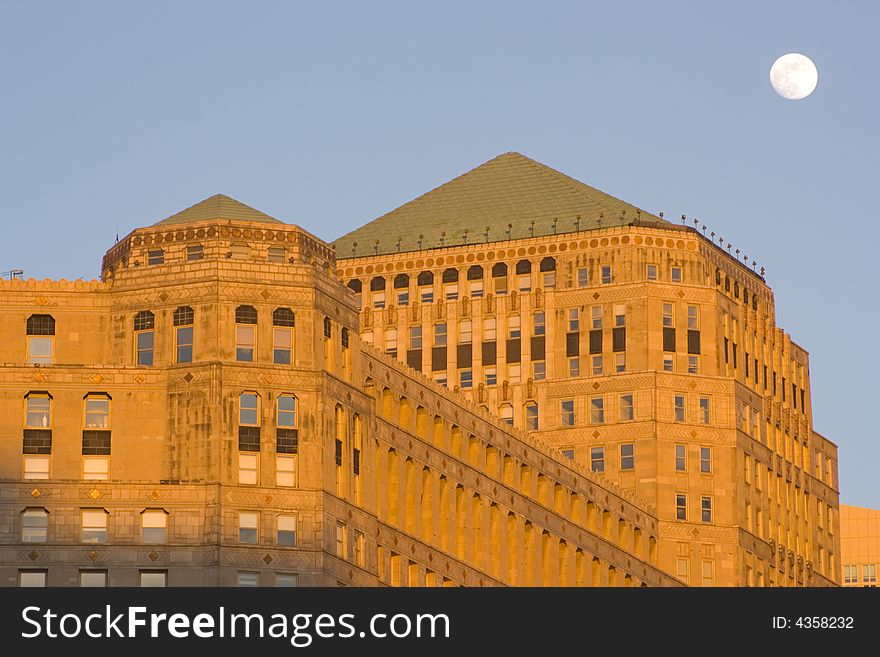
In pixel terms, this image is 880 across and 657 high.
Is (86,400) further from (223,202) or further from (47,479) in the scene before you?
(223,202)

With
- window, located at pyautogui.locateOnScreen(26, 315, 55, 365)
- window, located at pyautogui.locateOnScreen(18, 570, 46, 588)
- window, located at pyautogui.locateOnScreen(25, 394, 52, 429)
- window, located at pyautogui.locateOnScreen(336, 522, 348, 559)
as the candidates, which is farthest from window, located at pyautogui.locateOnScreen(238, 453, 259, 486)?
window, located at pyautogui.locateOnScreen(26, 315, 55, 365)

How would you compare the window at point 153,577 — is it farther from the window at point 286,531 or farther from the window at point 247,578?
the window at point 286,531

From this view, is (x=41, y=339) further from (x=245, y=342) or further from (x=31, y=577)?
(x=31, y=577)

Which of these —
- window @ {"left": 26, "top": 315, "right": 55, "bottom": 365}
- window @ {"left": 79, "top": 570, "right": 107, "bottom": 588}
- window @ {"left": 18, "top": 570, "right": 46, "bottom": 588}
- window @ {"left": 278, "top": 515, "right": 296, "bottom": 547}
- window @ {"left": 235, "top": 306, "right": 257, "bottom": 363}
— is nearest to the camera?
window @ {"left": 18, "top": 570, "right": 46, "bottom": 588}

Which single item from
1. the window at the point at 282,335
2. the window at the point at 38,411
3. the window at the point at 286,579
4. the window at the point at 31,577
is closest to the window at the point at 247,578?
the window at the point at 286,579

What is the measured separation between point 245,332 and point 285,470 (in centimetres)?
864

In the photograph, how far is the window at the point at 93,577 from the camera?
6220 inches

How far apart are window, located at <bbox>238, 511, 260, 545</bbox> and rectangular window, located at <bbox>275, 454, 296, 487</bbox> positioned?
2605mm

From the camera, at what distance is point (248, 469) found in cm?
16125

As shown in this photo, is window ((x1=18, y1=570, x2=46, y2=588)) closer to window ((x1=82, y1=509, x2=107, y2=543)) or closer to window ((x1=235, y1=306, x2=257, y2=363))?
window ((x1=82, y1=509, x2=107, y2=543))

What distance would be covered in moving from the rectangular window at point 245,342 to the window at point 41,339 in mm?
12080

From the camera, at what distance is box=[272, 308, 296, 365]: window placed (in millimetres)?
164250
